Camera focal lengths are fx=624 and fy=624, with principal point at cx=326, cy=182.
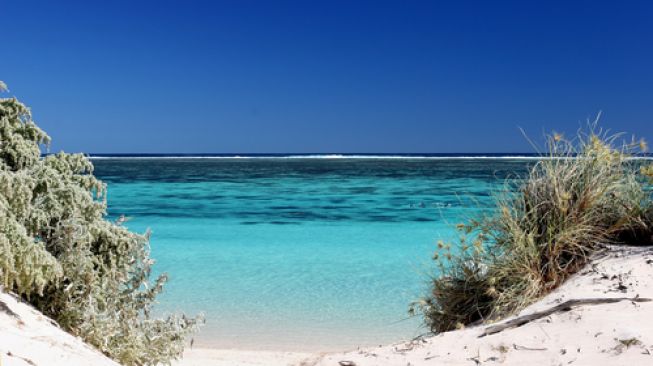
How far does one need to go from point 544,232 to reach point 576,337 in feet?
4.46

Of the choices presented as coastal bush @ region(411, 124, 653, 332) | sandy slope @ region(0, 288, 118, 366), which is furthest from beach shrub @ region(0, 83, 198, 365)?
coastal bush @ region(411, 124, 653, 332)

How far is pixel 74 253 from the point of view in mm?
4910

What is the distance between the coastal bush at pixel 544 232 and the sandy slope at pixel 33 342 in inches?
114

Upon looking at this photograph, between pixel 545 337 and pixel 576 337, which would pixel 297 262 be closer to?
pixel 545 337

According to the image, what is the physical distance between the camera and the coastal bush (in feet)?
16.5

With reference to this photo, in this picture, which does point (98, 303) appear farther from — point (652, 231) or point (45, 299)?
point (652, 231)

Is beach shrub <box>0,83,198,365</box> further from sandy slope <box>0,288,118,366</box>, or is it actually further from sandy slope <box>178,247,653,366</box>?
sandy slope <box>178,247,653,366</box>

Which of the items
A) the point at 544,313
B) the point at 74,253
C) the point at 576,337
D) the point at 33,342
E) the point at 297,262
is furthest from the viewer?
the point at 297,262

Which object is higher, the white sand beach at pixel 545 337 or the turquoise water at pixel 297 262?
the white sand beach at pixel 545 337

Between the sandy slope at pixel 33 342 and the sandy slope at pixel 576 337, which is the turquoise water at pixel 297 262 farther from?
the sandy slope at pixel 33 342

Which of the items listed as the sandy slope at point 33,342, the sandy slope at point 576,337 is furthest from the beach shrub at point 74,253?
the sandy slope at point 576,337

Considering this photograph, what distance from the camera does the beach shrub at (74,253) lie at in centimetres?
463

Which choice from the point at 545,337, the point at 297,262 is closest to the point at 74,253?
the point at 545,337

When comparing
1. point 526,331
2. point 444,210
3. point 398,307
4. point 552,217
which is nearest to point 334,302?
point 398,307
